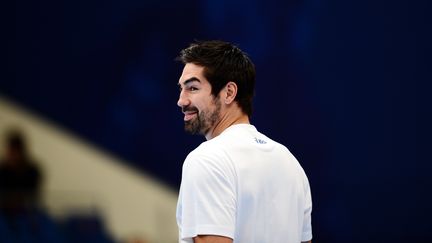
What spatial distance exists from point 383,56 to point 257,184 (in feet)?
10.2

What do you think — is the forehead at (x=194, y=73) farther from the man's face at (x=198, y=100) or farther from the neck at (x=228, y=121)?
the neck at (x=228, y=121)

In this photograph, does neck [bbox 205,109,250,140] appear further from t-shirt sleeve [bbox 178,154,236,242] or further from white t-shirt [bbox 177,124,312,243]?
t-shirt sleeve [bbox 178,154,236,242]

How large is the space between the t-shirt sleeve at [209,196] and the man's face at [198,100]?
248 mm

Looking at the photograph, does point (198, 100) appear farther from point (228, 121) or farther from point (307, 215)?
point (307, 215)

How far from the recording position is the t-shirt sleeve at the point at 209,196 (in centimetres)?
195

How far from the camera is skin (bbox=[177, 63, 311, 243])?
2.19 metres

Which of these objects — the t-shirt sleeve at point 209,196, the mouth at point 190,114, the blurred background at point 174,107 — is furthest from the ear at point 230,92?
the blurred background at point 174,107

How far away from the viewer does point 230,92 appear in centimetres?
221

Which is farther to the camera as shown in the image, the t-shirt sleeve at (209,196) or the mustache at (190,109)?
the mustache at (190,109)

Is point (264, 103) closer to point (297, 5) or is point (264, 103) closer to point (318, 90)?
point (318, 90)

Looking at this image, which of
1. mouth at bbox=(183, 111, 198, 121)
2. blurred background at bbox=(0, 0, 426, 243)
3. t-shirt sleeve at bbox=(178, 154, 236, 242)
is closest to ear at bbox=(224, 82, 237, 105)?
mouth at bbox=(183, 111, 198, 121)

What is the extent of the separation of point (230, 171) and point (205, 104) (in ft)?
0.96

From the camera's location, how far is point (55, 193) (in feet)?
18.8

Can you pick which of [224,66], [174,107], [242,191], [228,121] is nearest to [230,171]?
[242,191]
